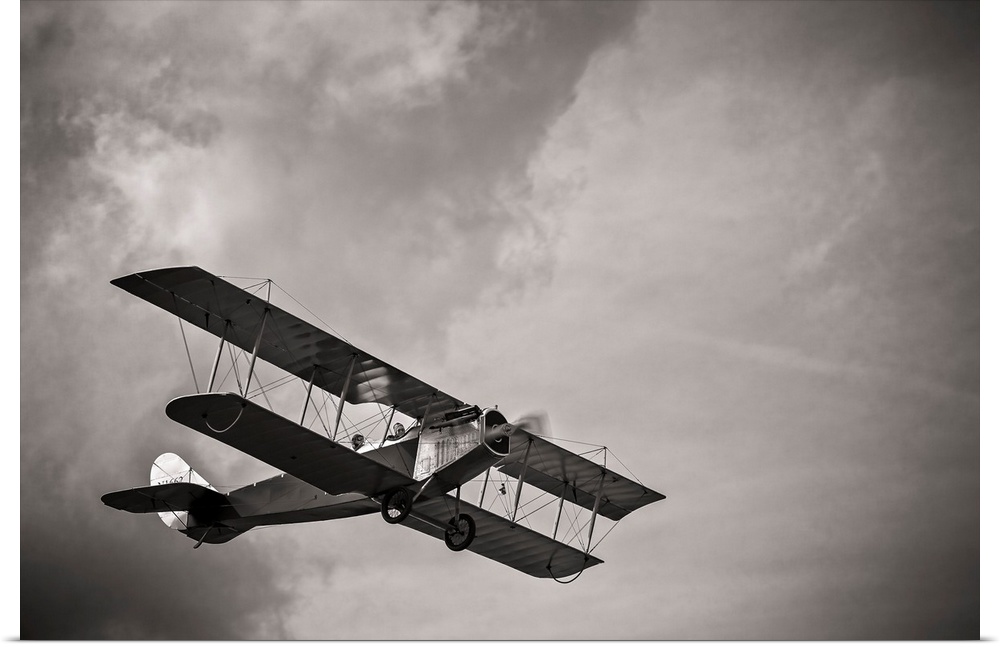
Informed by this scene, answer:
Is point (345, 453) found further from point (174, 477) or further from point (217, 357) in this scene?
point (174, 477)

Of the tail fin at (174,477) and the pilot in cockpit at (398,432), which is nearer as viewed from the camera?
the pilot in cockpit at (398,432)

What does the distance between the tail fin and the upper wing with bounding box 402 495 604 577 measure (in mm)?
4991

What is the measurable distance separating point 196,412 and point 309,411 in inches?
105

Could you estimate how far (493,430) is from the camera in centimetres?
1612

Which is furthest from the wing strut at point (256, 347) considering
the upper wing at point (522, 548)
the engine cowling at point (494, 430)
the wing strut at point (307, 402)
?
the upper wing at point (522, 548)

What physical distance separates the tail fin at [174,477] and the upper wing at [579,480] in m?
5.88

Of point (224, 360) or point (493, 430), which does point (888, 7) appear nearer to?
point (493, 430)

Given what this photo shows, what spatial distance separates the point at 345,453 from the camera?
51.5ft

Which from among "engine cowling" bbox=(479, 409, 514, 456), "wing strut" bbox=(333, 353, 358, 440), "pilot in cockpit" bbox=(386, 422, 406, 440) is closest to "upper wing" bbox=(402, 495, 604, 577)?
"pilot in cockpit" bbox=(386, 422, 406, 440)

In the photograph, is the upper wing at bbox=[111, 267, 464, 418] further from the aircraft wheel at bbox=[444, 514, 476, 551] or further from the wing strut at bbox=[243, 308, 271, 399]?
the aircraft wheel at bbox=[444, 514, 476, 551]

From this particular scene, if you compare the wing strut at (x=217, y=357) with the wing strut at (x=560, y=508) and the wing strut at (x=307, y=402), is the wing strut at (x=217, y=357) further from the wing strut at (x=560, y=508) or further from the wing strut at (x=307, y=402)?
the wing strut at (x=560, y=508)

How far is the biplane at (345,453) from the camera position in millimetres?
15492

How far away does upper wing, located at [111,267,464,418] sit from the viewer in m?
15.7
